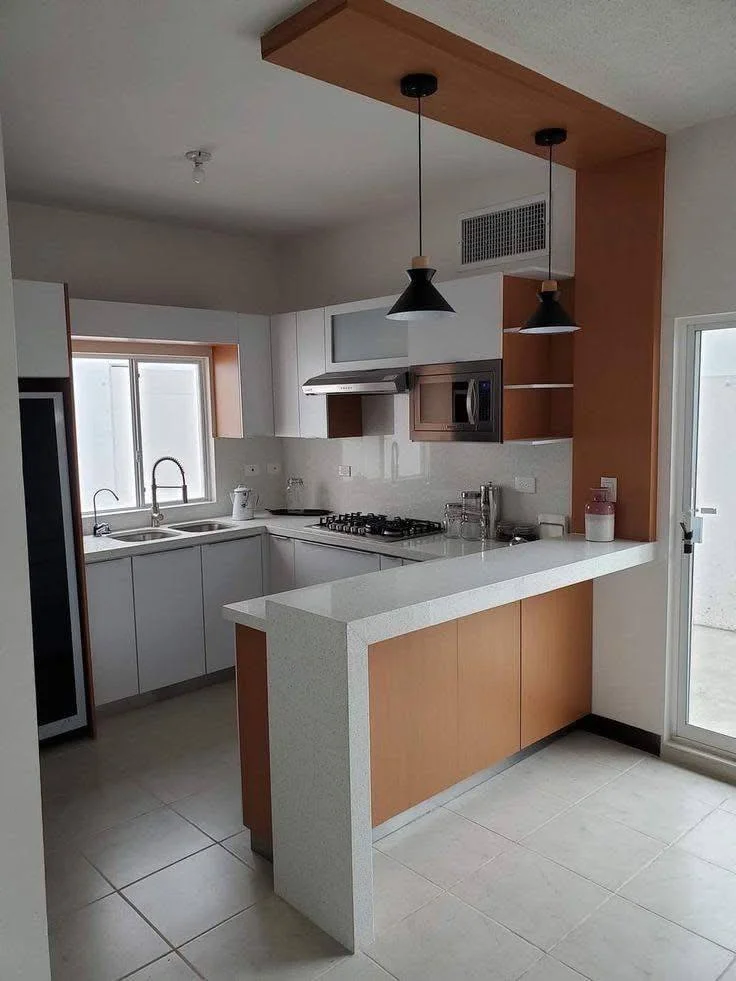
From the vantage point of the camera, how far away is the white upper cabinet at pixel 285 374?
5039mm

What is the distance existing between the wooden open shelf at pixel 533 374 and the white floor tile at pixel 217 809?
2062mm

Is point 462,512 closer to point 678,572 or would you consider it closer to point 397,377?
point 397,377

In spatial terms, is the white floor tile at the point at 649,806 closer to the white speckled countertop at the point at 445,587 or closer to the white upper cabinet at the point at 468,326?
the white speckled countertop at the point at 445,587

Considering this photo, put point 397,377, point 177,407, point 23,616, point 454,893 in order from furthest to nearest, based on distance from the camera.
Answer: point 177,407, point 397,377, point 454,893, point 23,616

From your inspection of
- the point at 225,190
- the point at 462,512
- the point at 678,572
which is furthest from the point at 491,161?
the point at 678,572

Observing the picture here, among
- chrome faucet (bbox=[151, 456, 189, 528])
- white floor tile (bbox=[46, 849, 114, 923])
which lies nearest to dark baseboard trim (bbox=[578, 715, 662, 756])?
white floor tile (bbox=[46, 849, 114, 923])

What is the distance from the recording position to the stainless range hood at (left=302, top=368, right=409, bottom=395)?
4113mm

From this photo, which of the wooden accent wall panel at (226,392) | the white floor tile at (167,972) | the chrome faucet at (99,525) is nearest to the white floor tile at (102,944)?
the white floor tile at (167,972)

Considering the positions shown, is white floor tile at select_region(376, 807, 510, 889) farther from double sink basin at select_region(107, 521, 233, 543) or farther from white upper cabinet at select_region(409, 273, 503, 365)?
double sink basin at select_region(107, 521, 233, 543)

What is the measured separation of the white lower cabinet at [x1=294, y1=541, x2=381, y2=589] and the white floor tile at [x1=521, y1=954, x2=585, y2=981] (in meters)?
2.21

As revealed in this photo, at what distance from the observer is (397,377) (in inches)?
161

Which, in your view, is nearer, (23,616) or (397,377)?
(23,616)

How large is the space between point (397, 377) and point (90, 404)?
2029 mm

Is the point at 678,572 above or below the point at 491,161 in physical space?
below
